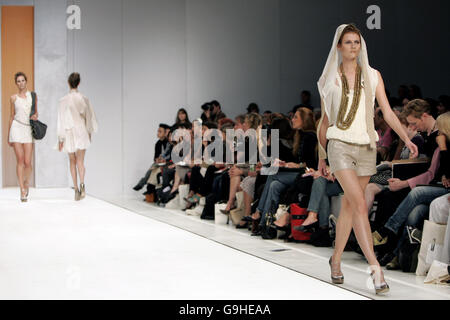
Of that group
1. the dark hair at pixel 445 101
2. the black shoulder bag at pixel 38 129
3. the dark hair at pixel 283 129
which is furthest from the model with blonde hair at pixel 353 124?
the black shoulder bag at pixel 38 129

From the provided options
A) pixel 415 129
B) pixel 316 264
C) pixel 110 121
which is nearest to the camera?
pixel 316 264

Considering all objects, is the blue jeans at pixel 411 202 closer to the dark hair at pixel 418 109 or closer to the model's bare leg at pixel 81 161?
the dark hair at pixel 418 109

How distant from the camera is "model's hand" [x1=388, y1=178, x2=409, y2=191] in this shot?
4.19m

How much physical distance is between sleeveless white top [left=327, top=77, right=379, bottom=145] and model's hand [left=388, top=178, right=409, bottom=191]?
0.86 metres

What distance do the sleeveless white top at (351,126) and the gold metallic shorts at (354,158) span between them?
34 millimetres

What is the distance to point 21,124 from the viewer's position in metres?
8.07

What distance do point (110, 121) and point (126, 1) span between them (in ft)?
5.78

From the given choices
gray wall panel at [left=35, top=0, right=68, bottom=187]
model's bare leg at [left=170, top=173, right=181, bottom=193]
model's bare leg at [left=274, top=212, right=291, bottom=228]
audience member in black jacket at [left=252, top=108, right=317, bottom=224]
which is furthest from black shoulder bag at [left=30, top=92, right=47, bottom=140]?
model's bare leg at [left=274, top=212, right=291, bottom=228]

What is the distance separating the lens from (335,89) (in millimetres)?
3455

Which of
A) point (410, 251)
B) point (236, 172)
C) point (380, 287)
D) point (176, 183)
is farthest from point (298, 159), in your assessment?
point (176, 183)

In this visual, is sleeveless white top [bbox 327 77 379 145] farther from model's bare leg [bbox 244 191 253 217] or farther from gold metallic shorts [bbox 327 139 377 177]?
model's bare leg [bbox 244 191 253 217]

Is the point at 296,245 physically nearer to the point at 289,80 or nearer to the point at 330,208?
the point at 330,208

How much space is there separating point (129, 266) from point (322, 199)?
4.96 ft
